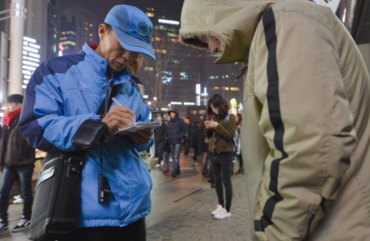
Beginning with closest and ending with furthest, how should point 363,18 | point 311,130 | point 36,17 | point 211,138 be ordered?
point 311,130 < point 211,138 < point 363,18 < point 36,17

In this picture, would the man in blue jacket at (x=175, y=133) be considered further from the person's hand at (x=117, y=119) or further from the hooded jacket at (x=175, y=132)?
the person's hand at (x=117, y=119)

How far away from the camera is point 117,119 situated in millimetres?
1486

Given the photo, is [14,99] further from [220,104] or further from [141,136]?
[141,136]

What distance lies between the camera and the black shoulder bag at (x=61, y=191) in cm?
137

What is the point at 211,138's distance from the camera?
573 centimetres

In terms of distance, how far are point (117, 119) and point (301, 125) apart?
37.7 inches

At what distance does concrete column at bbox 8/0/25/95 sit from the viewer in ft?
31.7

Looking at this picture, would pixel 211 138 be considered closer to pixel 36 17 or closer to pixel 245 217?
pixel 245 217

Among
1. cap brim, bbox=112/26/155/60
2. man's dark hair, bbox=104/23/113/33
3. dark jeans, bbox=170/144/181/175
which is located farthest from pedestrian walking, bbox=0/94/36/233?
dark jeans, bbox=170/144/181/175

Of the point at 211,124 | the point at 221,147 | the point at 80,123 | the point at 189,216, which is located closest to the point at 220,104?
the point at 211,124

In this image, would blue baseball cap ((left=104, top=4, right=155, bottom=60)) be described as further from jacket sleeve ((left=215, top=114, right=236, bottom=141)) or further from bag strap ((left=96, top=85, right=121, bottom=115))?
jacket sleeve ((left=215, top=114, right=236, bottom=141))

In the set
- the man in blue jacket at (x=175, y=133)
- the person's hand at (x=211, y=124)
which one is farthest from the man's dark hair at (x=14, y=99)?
the man in blue jacket at (x=175, y=133)

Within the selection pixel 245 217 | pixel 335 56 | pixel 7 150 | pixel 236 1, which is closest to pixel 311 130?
pixel 335 56

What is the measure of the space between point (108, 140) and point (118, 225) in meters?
0.49
